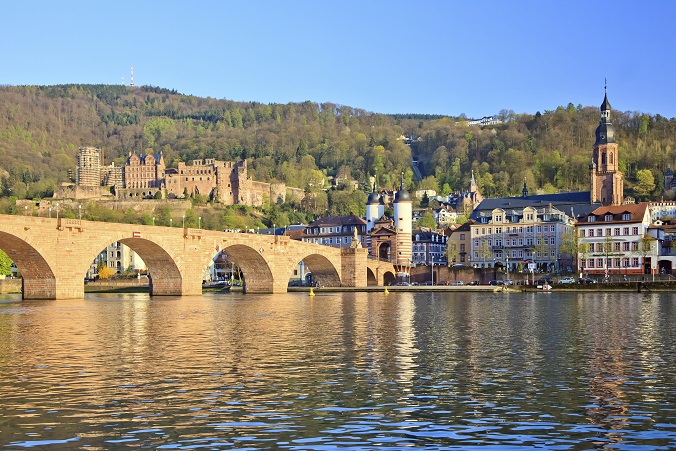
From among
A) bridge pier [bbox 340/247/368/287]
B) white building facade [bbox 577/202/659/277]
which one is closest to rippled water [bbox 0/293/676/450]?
bridge pier [bbox 340/247/368/287]

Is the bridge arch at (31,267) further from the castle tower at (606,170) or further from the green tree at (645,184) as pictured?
the green tree at (645,184)

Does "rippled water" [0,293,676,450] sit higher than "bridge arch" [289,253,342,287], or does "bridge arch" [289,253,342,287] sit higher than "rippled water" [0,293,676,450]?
"bridge arch" [289,253,342,287]

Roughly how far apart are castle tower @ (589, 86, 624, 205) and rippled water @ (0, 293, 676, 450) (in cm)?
11231

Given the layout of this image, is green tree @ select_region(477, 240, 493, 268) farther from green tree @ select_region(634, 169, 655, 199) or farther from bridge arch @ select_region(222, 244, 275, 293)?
green tree @ select_region(634, 169, 655, 199)

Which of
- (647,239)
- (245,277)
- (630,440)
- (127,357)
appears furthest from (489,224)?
(630,440)

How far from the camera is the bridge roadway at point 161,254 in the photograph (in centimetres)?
6069

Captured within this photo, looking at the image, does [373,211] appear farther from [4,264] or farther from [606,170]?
[4,264]

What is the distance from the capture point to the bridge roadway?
60.7m

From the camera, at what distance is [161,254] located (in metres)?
73.8

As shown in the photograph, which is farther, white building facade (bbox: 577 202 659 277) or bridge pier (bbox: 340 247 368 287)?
bridge pier (bbox: 340 247 368 287)

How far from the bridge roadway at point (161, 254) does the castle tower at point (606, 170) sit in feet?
181

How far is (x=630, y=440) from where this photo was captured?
16047 millimetres

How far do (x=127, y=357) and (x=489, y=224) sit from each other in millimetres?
102060

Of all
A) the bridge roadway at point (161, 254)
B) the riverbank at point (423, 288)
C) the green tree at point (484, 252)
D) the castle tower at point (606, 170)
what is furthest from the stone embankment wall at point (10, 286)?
the castle tower at point (606, 170)
